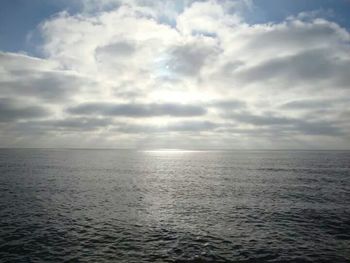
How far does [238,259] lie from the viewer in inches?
958

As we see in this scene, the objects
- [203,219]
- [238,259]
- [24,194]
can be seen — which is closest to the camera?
[238,259]

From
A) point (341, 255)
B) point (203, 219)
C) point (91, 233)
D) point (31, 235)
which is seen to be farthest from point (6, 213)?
point (341, 255)

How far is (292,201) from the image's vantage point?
50438 mm

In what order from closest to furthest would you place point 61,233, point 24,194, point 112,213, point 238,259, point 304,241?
1. point 238,259
2. point 304,241
3. point 61,233
4. point 112,213
5. point 24,194

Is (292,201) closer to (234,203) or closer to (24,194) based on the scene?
(234,203)

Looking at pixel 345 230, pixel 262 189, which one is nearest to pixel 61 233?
pixel 345 230

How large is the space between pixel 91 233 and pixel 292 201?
3565 centimetres

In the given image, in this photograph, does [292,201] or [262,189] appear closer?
[292,201]

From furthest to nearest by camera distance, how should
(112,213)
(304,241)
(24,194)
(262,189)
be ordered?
Result: (262,189)
(24,194)
(112,213)
(304,241)

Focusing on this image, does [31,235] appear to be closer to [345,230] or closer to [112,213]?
[112,213]

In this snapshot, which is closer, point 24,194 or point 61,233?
point 61,233

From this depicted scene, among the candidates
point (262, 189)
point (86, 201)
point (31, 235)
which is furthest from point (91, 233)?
point (262, 189)

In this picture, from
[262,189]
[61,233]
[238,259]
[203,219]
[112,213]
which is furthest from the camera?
[262,189]

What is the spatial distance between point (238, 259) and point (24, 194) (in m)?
46.0
